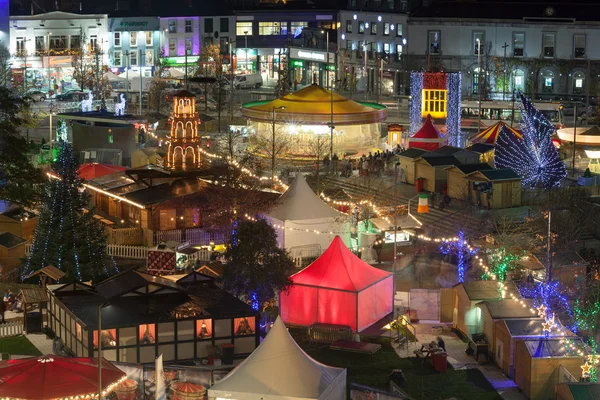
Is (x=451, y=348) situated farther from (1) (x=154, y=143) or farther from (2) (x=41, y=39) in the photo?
(2) (x=41, y=39)

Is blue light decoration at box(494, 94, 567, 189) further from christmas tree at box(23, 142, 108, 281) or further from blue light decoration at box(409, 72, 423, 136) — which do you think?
christmas tree at box(23, 142, 108, 281)

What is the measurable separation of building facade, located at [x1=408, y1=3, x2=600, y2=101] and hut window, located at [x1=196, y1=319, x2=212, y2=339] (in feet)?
199

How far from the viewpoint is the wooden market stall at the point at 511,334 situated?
32.5 m

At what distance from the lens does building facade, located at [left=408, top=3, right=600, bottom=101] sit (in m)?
91.9

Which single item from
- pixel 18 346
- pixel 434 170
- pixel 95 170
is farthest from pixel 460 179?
pixel 18 346

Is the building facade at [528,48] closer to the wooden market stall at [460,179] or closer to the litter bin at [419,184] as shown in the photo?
the litter bin at [419,184]

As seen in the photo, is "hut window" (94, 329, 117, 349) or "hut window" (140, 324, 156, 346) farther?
"hut window" (140, 324, 156, 346)

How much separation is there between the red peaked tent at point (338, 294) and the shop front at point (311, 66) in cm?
6119

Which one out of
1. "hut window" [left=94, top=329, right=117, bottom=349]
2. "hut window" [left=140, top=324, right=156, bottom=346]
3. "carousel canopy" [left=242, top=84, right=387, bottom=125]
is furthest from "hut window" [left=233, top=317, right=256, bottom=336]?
"carousel canopy" [left=242, top=84, right=387, bottom=125]

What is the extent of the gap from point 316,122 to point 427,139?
5.55 m

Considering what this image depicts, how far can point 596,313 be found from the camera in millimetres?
35188

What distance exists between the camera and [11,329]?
117 ft

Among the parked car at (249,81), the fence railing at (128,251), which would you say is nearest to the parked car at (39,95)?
the parked car at (249,81)

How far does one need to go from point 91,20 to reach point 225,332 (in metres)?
72.6
